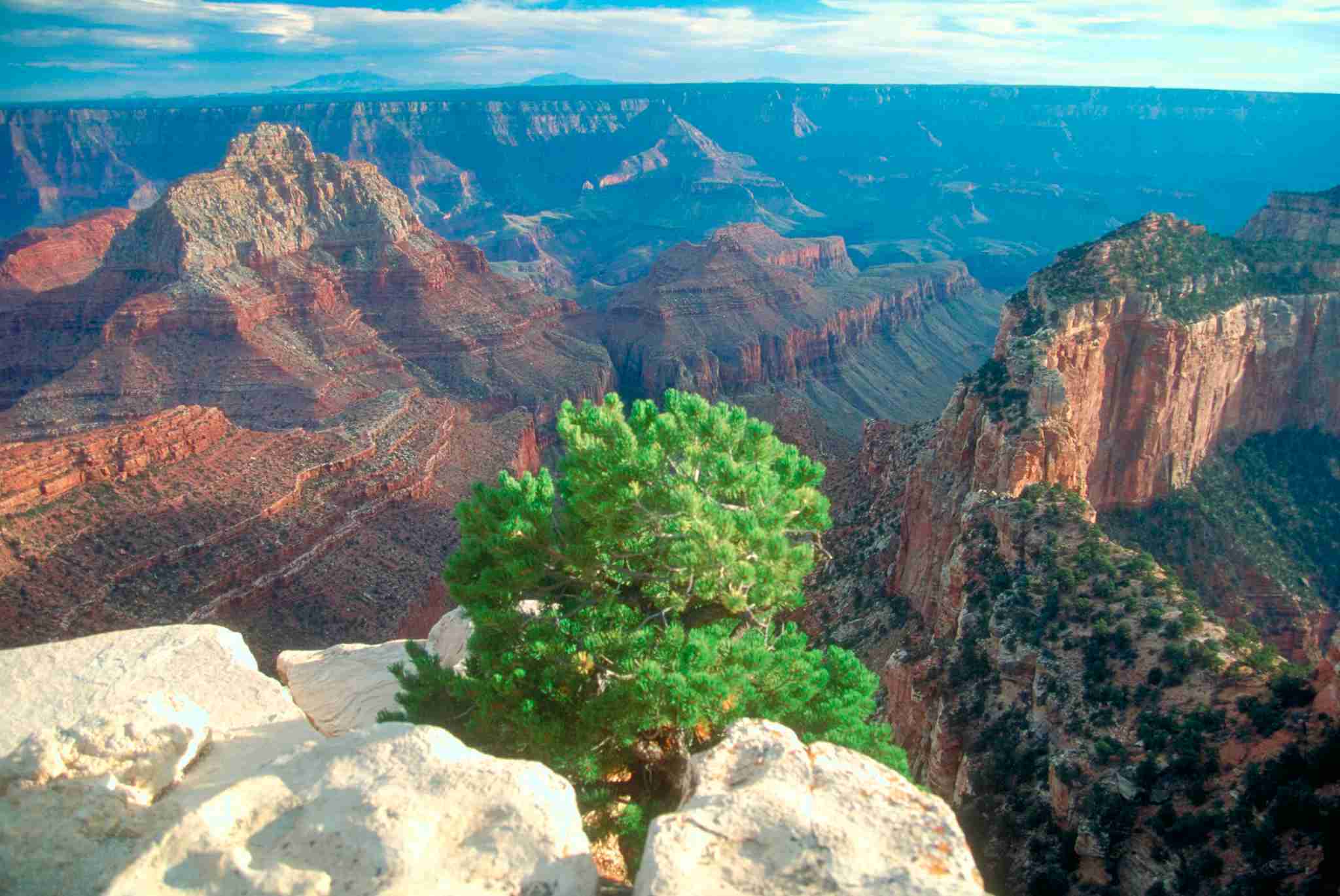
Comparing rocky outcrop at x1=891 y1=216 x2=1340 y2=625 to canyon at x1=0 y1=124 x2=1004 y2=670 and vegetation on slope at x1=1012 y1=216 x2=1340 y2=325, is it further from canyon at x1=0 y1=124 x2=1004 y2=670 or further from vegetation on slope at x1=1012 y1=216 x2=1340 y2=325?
canyon at x1=0 y1=124 x2=1004 y2=670

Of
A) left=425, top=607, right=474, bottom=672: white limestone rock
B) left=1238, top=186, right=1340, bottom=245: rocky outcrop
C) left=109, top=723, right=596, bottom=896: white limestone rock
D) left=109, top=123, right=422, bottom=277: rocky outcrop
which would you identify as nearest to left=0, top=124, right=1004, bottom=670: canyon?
left=109, top=123, right=422, bottom=277: rocky outcrop

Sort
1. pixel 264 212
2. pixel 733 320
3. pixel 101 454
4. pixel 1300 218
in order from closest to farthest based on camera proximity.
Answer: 1. pixel 101 454
2. pixel 1300 218
3. pixel 264 212
4. pixel 733 320

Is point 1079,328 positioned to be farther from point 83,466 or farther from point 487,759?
point 83,466

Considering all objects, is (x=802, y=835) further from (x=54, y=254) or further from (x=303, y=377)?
(x=54, y=254)

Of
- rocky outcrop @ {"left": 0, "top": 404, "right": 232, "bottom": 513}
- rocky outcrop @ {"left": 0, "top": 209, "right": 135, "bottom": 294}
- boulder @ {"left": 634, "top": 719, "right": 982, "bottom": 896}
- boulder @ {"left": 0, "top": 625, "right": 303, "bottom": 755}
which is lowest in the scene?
rocky outcrop @ {"left": 0, "top": 209, "right": 135, "bottom": 294}

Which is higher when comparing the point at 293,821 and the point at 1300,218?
the point at 1300,218

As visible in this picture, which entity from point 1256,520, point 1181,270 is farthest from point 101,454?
point 1256,520
